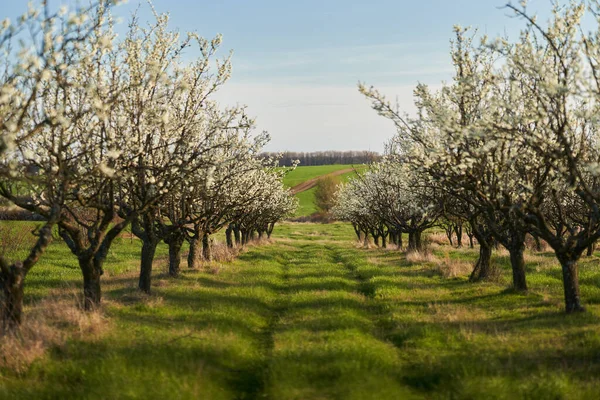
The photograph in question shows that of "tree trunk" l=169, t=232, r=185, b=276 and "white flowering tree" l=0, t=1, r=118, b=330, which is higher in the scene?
"white flowering tree" l=0, t=1, r=118, b=330

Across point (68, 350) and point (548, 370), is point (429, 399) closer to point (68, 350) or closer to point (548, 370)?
point (548, 370)

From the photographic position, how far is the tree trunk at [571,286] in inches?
552

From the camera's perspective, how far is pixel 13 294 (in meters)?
11.2

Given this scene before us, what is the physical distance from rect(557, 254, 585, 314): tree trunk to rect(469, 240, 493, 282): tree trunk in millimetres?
6788

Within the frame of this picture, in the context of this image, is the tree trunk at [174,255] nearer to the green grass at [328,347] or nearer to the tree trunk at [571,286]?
the green grass at [328,347]

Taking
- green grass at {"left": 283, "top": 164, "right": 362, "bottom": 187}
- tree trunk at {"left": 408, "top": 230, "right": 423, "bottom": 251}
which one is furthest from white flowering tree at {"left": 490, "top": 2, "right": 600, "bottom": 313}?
green grass at {"left": 283, "top": 164, "right": 362, "bottom": 187}

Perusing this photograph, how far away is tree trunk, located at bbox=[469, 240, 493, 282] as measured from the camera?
21.3 metres

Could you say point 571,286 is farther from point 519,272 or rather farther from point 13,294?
point 13,294

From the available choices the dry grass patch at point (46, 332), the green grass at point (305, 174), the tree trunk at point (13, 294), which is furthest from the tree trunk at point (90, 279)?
the green grass at point (305, 174)

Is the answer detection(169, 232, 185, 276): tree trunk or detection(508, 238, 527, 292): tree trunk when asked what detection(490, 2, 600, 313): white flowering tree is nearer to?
detection(508, 238, 527, 292): tree trunk

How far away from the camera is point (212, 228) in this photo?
26.8 metres

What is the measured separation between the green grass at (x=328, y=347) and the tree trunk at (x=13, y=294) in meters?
1.58

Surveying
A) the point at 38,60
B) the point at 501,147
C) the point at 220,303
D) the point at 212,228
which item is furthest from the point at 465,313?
the point at 212,228

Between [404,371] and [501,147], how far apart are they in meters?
7.76
